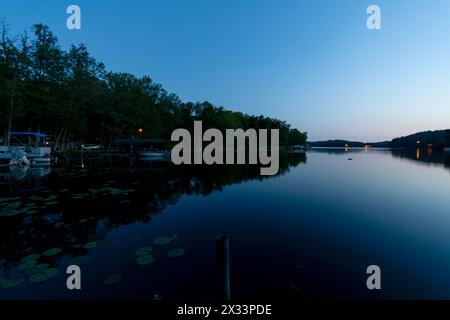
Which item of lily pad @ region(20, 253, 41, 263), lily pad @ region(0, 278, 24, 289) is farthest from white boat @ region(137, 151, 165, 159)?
lily pad @ region(0, 278, 24, 289)

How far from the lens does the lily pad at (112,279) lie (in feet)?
14.3

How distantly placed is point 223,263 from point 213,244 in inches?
128

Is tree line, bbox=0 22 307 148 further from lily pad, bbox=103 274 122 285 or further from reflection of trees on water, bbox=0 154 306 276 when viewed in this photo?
lily pad, bbox=103 274 122 285

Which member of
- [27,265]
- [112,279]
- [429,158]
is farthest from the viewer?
[429,158]

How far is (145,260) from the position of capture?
5.22 metres

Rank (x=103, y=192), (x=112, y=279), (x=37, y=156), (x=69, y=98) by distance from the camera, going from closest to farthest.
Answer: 1. (x=112, y=279)
2. (x=103, y=192)
3. (x=37, y=156)
4. (x=69, y=98)

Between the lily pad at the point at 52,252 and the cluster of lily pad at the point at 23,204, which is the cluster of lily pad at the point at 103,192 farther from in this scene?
the lily pad at the point at 52,252

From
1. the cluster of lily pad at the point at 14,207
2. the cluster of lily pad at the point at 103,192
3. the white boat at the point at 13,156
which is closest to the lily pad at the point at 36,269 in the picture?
the cluster of lily pad at the point at 14,207

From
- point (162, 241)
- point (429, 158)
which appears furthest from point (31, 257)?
point (429, 158)

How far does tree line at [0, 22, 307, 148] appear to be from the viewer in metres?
27.3

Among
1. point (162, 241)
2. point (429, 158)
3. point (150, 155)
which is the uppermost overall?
point (150, 155)

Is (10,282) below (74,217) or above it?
below

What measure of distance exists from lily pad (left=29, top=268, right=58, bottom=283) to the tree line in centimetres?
3074

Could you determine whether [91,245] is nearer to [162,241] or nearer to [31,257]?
[31,257]
